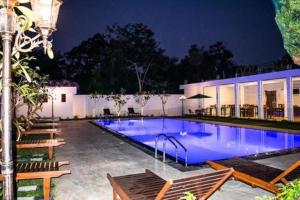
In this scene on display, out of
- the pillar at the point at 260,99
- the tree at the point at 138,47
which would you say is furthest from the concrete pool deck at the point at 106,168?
the tree at the point at 138,47

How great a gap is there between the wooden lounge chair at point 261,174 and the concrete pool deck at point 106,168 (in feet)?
1.17

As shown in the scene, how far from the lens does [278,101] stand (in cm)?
2461

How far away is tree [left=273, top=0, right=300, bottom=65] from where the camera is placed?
3756mm

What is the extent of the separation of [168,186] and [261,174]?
2.54 metres

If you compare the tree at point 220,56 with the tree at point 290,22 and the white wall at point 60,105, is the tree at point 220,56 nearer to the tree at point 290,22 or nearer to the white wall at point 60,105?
the white wall at point 60,105

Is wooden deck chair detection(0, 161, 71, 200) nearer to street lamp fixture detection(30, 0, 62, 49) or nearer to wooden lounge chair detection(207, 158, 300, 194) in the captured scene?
street lamp fixture detection(30, 0, 62, 49)

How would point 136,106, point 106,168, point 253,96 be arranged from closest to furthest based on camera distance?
point 106,168 < point 253,96 < point 136,106

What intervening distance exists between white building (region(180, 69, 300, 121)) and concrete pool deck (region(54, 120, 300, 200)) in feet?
38.8

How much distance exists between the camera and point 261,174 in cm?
495

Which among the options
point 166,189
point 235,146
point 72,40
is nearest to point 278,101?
point 235,146

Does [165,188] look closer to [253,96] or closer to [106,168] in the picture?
[106,168]

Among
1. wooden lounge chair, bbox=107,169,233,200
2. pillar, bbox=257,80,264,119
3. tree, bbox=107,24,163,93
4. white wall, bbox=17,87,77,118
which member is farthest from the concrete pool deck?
tree, bbox=107,24,163,93

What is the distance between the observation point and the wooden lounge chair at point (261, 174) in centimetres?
440

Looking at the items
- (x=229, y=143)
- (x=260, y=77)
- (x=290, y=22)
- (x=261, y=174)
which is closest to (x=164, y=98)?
(x=260, y=77)
